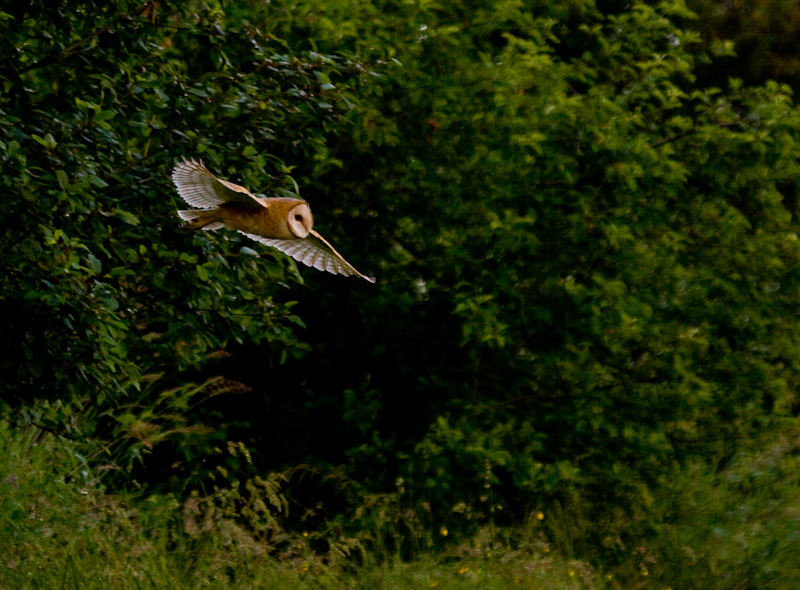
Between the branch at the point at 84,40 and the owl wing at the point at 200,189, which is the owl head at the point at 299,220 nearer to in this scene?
the owl wing at the point at 200,189

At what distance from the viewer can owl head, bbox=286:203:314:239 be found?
3352 millimetres

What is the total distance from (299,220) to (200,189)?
14.0 inches

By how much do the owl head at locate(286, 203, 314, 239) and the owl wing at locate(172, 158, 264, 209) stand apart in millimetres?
111

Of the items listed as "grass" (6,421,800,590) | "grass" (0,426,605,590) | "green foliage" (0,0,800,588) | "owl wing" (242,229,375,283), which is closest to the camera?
"owl wing" (242,229,375,283)

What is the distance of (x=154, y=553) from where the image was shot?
15.9 feet

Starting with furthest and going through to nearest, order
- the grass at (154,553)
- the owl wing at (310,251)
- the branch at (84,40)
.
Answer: the grass at (154,553) < the branch at (84,40) < the owl wing at (310,251)

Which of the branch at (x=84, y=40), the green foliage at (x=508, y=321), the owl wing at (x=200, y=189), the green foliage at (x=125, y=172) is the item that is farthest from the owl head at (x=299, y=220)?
the green foliage at (x=508, y=321)

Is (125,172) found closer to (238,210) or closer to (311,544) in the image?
(238,210)

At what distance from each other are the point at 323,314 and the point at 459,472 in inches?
50.3

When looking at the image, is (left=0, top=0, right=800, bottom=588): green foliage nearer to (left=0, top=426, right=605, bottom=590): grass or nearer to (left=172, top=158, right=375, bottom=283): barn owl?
(left=0, top=426, right=605, bottom=590): grass

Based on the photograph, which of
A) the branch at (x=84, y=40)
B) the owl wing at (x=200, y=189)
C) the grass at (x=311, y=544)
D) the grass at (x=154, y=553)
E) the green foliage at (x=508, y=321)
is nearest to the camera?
the owl wing at (x=200, y=189)

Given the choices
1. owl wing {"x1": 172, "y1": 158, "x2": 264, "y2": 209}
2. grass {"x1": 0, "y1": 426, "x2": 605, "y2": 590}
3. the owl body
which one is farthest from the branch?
grass {"x1": 0, "y1": 426, "x2": 605, "y2": 590}

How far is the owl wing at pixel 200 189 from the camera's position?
3.34 m

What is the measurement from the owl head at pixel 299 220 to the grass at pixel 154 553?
1.87 meters
